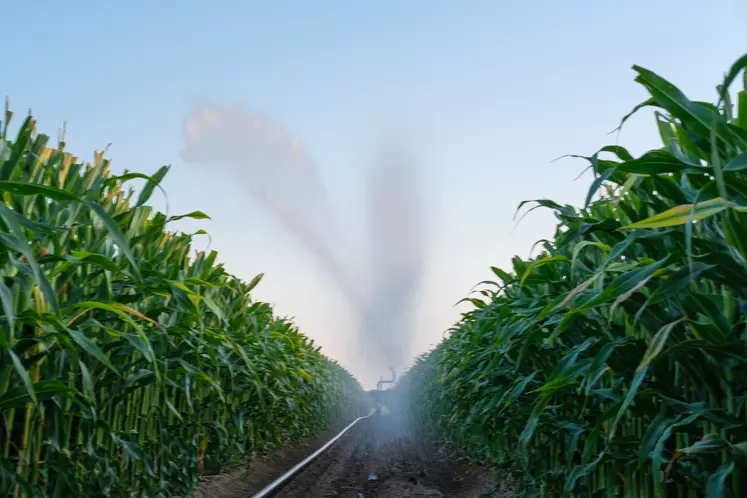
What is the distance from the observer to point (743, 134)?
5.40ft

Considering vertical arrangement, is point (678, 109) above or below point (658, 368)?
above

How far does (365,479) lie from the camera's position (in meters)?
8.46

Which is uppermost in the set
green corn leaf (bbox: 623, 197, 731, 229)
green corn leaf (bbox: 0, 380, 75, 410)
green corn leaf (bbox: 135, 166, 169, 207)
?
green corn leaf (bbox: 135, 166, 169, 207)

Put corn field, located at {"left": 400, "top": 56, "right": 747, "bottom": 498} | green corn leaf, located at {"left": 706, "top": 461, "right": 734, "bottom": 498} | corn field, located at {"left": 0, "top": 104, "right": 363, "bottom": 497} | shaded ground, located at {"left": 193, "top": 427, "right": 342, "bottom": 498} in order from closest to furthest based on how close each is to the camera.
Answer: corn field, located at {"left": 400, "top": 56, "right": 747, "bottom": 498} < green corn leaf, located at {"left": 706, "top": 461, "right": 734, "bottom": 498} < corn field, located at {"left": 0, "top": 104, "right": 363, "bottom": 497} < shaded ground, located at {"left": 193, "top": 427, "right": 342, "bottom": 498}

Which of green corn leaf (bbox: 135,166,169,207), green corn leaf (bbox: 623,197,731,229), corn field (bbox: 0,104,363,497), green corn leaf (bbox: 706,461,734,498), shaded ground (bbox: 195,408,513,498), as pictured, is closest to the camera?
green corn leaf (bbox: 623,197,731,229)

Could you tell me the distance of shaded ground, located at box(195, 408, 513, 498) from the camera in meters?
6.45

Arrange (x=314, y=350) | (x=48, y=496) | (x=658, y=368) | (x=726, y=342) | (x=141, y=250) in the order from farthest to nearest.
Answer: (x=314, y=350)
(x=141, y=250)
(x=48, y=496)
(x=658, y=368)
(x=726, y=342)

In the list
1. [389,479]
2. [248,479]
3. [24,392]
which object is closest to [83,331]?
[24,392]

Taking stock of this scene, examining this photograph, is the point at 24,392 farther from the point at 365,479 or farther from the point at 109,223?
the point at 365,479

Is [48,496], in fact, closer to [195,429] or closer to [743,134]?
[195,429]

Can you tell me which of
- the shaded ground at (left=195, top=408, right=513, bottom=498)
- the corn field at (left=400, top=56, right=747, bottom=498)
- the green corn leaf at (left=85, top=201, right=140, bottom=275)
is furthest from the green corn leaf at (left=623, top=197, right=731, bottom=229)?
the shaded ground at (left=195, top=408, right=513, bottom=498)

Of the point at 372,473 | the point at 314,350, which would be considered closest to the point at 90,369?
the point at 372,473

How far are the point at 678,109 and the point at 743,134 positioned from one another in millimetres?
175

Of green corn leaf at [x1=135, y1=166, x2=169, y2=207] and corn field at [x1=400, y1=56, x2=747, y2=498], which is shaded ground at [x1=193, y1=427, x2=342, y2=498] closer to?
green corn leaf at [x1=135, y1=166, x2=169, y2=207]
